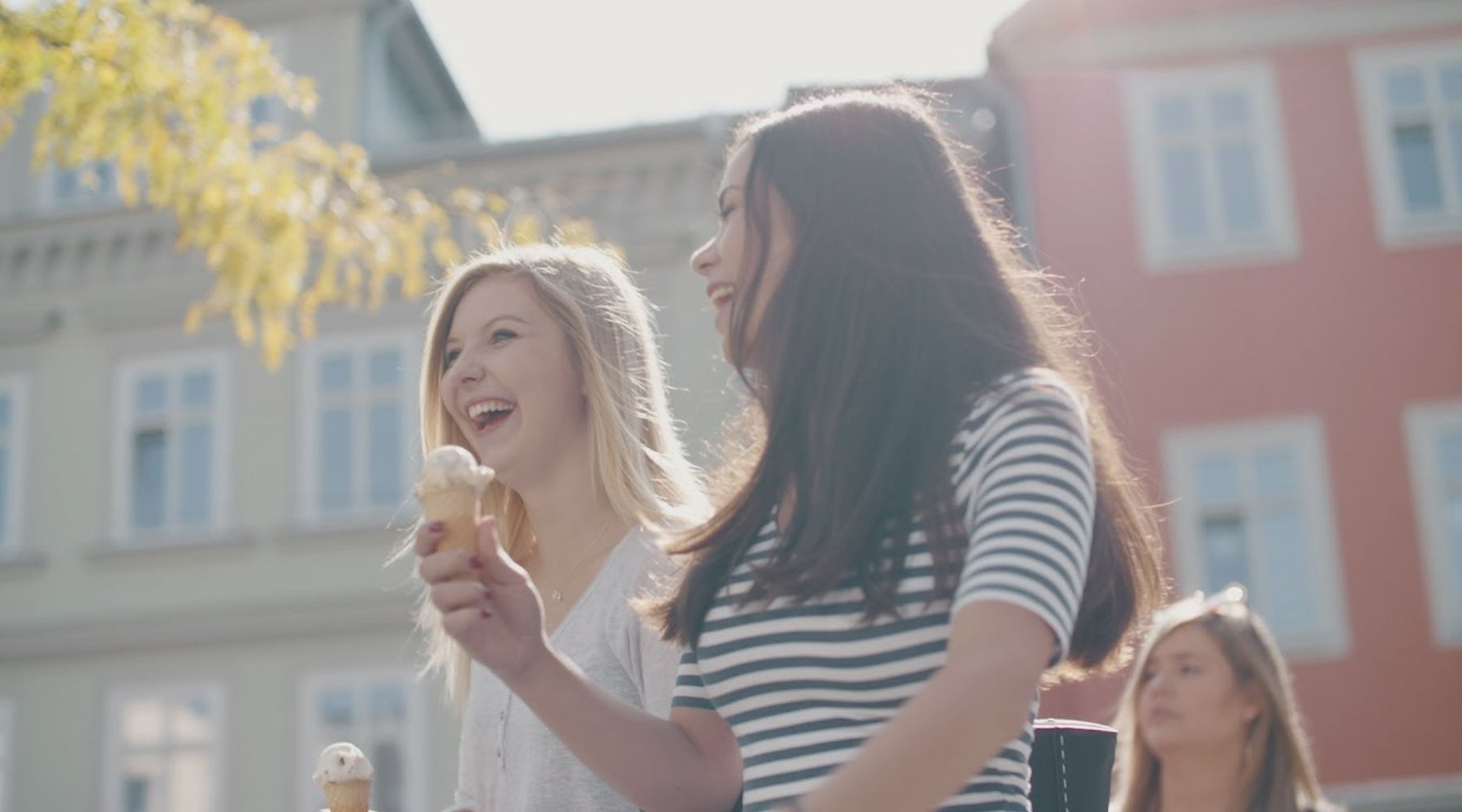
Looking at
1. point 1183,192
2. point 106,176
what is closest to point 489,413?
point 1183,192

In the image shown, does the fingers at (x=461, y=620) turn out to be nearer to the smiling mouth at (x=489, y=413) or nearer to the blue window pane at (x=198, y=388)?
the smiling mouth at (x=489, y=413)

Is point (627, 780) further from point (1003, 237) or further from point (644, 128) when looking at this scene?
point (644, 128)

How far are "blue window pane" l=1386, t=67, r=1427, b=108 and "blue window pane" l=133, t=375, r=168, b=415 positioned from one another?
10.4 metres

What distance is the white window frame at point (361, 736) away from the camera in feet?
47.9

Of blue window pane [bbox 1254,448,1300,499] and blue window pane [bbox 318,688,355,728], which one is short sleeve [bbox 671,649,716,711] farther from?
blue window pane [bbox 318,688,355,728]

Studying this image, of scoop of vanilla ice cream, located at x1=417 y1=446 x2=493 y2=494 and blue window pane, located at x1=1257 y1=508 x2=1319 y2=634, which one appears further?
blue window pane, located at x1=1257 y1=508 x2=1319 y2=634

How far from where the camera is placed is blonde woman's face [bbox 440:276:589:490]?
2.97 meters

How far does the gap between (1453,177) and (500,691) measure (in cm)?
1285

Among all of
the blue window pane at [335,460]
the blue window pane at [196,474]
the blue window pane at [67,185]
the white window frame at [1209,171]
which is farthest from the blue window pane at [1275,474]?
the blue window pane at [67,185]

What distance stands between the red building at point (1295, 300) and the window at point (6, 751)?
867 centimetres

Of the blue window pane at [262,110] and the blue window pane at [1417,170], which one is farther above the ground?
the blue window pane at [262,110]

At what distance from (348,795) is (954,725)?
4.19 ft

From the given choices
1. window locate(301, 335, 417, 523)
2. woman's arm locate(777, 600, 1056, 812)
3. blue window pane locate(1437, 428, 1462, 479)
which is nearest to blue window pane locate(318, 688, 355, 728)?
window locate(301, 335, 417, 523)

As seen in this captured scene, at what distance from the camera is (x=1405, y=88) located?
1433 cm
